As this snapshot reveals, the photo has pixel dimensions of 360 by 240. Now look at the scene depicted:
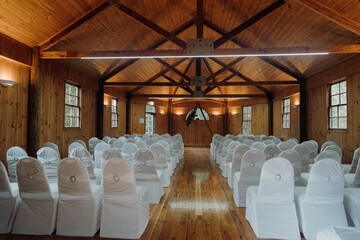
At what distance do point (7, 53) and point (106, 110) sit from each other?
18.8 ft

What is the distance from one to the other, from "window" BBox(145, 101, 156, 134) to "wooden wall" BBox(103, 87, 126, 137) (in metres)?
2.25

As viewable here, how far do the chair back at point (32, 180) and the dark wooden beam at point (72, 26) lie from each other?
3913 mm

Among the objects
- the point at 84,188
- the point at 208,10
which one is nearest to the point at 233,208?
the point at 84,188

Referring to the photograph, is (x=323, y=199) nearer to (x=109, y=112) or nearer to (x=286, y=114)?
(x=286, y=114)

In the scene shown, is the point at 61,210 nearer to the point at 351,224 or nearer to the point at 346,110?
the point at 351,224

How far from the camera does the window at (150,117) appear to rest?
581 inches

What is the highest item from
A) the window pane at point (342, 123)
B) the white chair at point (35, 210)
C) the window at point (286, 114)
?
the window at point (286, 114)

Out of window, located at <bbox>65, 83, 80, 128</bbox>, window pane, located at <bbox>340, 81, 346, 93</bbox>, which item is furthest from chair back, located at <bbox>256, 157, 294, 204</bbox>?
window, located at <bbox>65, 83, 80, 128</bbox>

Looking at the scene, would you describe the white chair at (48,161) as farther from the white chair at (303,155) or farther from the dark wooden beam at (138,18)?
the white chair at (303,155)

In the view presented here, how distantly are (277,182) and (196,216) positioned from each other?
4.69 ft

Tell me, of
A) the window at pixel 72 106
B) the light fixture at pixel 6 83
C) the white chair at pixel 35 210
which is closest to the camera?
the white chair at pixel 35 210

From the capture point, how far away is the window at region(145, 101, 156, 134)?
14750 millimetres

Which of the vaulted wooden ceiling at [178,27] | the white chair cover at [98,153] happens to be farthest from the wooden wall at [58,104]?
the white chair cover at [98,153]

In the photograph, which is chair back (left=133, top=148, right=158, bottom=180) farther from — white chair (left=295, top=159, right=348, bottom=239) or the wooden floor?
white chair (left=295, top=159, right=348, bottom=239)
